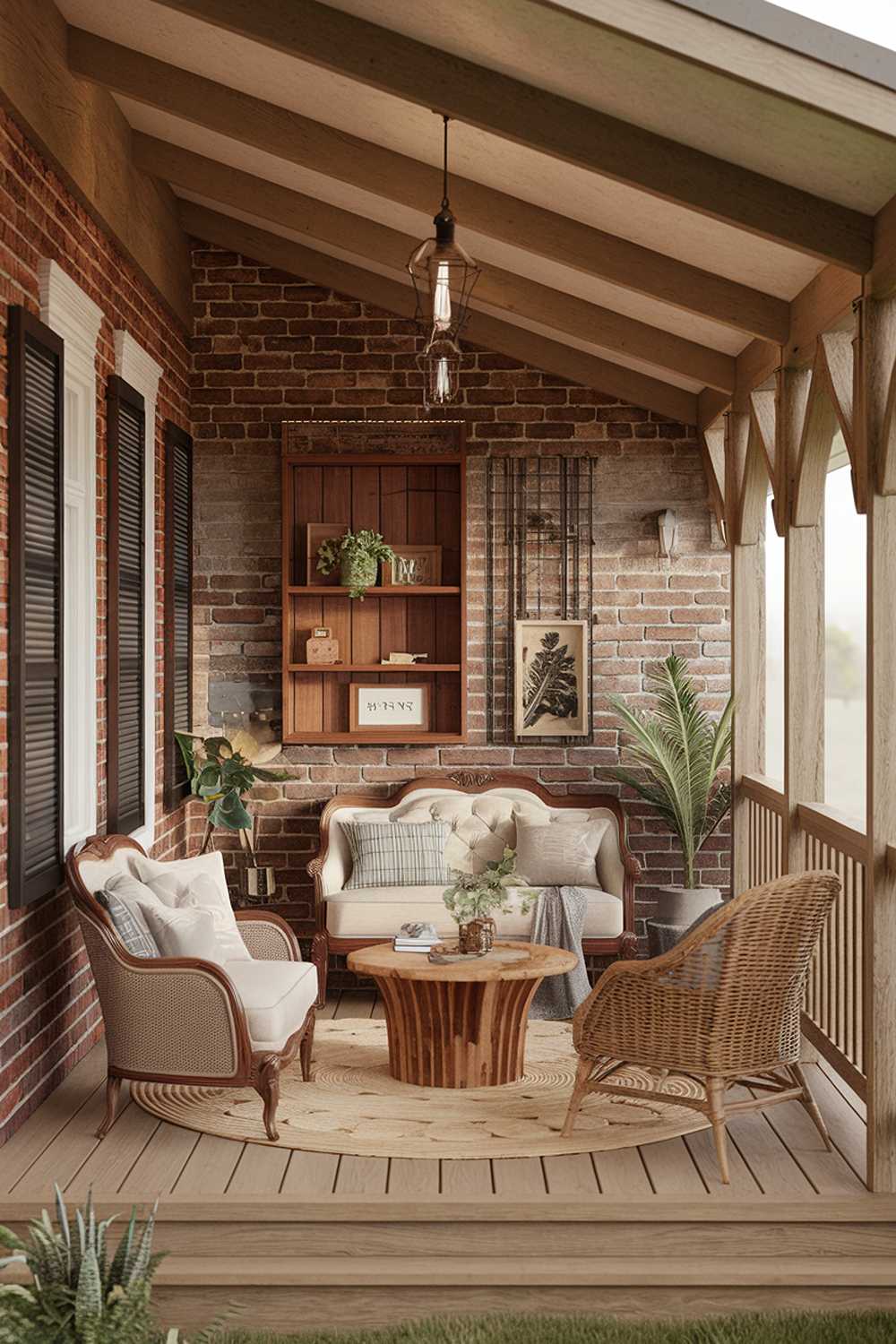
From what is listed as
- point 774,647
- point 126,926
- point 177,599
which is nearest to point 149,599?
point 177,599

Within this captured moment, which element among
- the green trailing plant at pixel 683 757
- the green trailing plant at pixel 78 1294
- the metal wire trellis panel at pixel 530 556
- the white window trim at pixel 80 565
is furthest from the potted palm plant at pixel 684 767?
the green trailing plant at pixel 78 1294

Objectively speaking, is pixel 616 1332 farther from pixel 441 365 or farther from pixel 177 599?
pixel 177 599

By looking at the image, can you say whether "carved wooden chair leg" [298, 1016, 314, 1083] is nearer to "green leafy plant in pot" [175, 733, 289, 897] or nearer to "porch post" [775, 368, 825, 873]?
"green leafy plant in pot" [175, 733, 289, 897]

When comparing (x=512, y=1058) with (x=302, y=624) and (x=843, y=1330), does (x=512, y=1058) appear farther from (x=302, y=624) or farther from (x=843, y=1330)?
(x=302, y=624)

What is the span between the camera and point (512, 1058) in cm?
535

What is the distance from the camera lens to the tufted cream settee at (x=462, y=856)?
6.61 m

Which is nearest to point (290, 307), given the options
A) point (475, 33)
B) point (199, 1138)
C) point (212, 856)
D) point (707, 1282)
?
point (212, 856)

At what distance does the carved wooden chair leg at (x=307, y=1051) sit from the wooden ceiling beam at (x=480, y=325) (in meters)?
3.71

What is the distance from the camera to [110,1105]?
472cm

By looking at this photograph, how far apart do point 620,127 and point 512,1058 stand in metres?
3.34

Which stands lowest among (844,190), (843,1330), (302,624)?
(843,1330)

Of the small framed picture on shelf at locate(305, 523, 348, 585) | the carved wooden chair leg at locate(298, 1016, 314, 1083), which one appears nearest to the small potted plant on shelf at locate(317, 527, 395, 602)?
the small framed picture on shelf at locate(305, 523, 348, 585)

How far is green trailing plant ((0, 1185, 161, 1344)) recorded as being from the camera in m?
2.86

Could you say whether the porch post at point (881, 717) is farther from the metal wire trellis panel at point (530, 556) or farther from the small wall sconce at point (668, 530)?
the metal wire trellis panel at point (530, 556)
